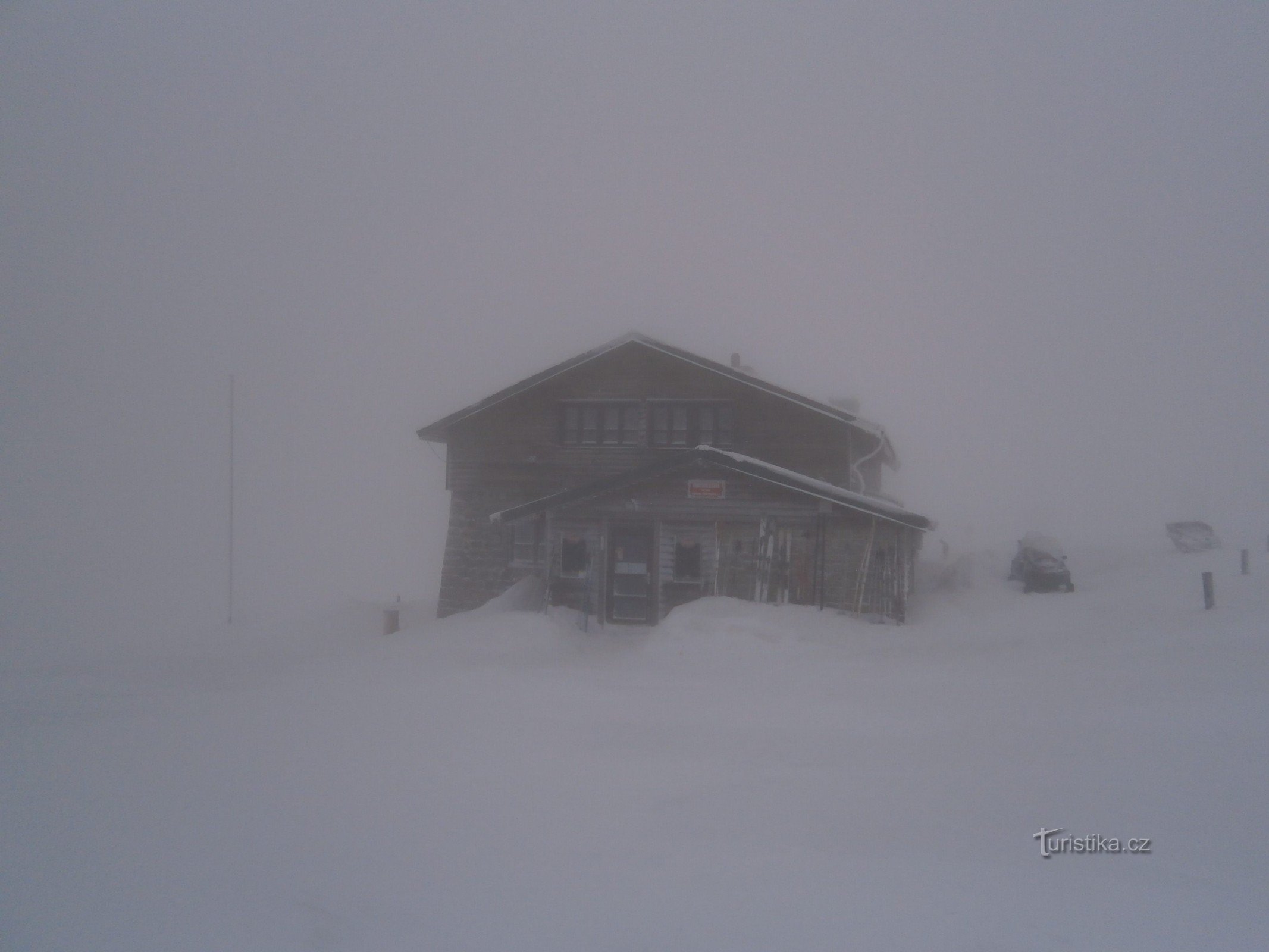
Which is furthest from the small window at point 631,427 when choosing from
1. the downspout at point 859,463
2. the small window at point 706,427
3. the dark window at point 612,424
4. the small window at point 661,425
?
the downspout at point 859,463

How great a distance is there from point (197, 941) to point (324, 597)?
1386 inches

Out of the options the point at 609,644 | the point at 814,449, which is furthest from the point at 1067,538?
the point at 609,644

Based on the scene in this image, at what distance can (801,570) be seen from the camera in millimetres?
19828

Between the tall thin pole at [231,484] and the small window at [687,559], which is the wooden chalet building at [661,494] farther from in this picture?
the tall thin pole at [231,484]

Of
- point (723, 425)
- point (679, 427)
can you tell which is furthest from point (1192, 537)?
point (679, 427)

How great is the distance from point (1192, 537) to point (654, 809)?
28.1 meters

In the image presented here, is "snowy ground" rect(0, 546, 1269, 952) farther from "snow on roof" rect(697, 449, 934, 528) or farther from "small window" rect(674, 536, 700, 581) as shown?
"small window" rect(674, 536, 700, 581)

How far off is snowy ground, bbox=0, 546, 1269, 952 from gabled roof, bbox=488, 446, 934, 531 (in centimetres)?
608

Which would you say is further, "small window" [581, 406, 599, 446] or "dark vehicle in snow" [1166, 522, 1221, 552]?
"dark vehicle in snow" [1166, 522, 1221, 552]

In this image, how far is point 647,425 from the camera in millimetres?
24703

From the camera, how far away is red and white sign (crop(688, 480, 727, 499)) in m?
20.4

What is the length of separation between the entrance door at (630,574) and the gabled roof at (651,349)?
18.2 ft

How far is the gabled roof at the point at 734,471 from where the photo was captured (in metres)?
19.2

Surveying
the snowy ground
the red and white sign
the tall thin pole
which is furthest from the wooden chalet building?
the tall thin pole
